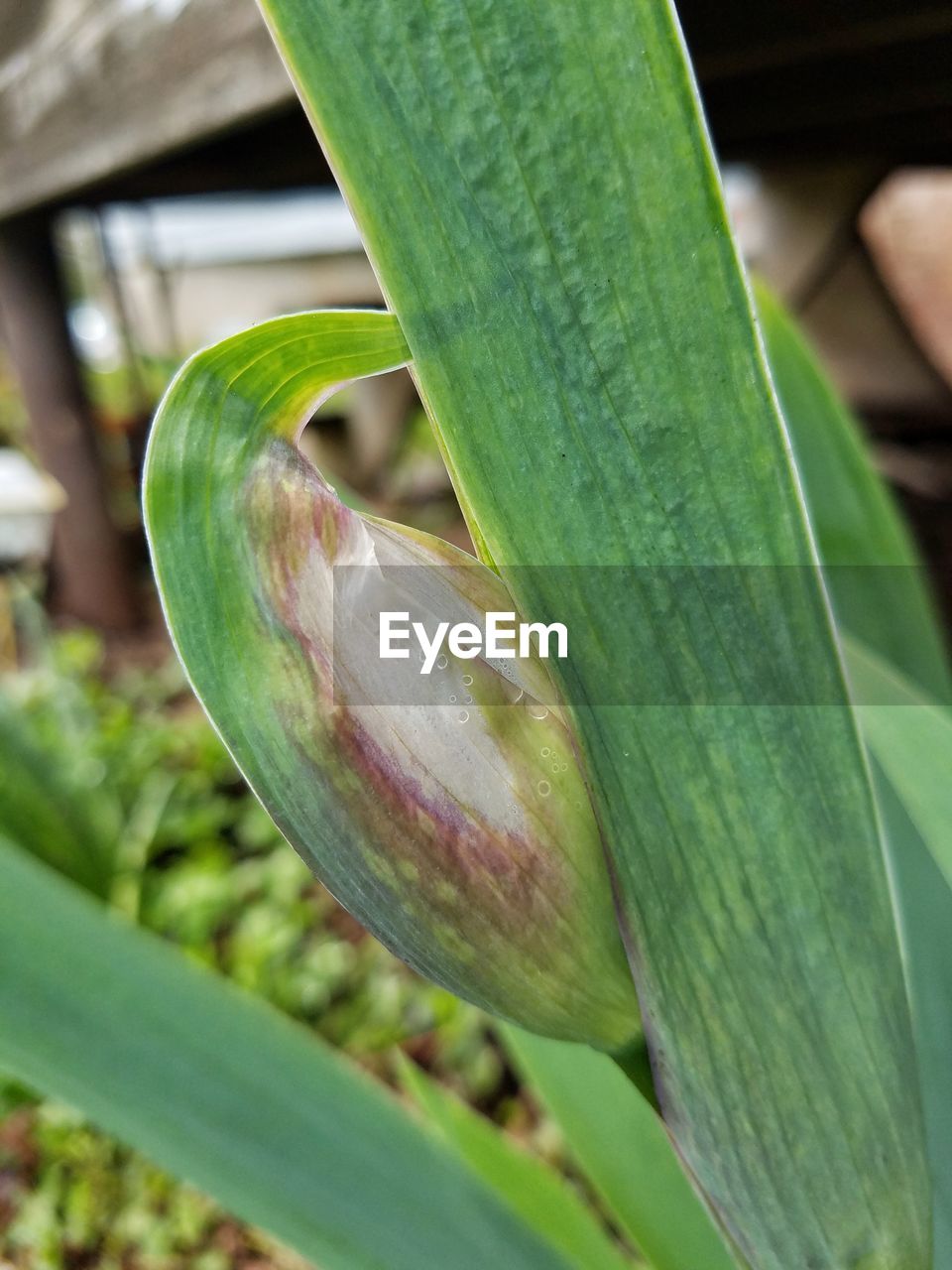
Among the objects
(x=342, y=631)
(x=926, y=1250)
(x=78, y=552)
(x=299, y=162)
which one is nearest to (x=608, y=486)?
(x=342, y=631)

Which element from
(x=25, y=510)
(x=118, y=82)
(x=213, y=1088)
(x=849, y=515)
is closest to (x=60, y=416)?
(x=25, y=510)

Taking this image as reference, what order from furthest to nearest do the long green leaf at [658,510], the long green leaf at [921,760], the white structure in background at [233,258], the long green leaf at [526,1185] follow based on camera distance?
the white structure in background at [233,258], the long green leaf at [526,1185], the long green leaf at [921,760], the long green leaf at [658,510]

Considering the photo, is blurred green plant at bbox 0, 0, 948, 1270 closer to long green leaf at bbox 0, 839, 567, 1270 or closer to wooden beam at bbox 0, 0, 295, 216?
long green leaf at bbox 0, 839, 567, 1270

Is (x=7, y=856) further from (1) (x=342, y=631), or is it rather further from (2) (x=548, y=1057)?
(2) (x=548, y=1057)

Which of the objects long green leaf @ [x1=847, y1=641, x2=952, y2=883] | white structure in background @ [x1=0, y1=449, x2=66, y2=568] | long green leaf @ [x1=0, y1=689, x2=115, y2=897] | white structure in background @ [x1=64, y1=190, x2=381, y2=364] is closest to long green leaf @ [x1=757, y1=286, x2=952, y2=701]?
long green leaf @ [x1=847, y1=641, x2=952, y2=883]

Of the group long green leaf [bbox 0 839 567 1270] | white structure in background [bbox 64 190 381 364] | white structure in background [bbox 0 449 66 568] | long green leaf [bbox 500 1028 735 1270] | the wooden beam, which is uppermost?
white structure in background [bbox 64 190 381 364]

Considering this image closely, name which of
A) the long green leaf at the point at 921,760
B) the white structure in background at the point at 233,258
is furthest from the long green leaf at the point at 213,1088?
the white structure in background at the point at 233,258

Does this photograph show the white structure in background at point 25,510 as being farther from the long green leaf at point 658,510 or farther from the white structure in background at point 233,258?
the long green leaf at point 658,510
